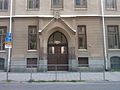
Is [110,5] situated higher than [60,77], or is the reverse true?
[110,5]

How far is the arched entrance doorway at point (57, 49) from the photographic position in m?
21.9

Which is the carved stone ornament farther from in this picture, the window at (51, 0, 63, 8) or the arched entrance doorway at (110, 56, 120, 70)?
the arched entrance doorway at (110, 56, 120, 70)

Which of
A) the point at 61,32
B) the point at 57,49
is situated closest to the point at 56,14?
the point at 61,32

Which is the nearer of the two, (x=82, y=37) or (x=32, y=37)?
(x=32, y=37)

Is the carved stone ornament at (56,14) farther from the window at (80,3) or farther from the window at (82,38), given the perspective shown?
the window at (82,38)

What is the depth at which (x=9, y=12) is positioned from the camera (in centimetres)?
2245

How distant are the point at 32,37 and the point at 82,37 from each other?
6134 mm

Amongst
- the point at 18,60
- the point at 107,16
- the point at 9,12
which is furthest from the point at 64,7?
the point at 18,60

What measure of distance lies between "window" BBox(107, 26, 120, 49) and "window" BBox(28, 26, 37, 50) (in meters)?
9.05

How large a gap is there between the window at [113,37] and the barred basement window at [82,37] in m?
3.00

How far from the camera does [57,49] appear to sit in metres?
22.3

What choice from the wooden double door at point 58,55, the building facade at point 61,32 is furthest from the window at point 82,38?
the wooden double door at point 58,55

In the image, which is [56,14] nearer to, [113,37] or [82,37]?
[82,37]

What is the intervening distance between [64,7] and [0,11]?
7935mm
